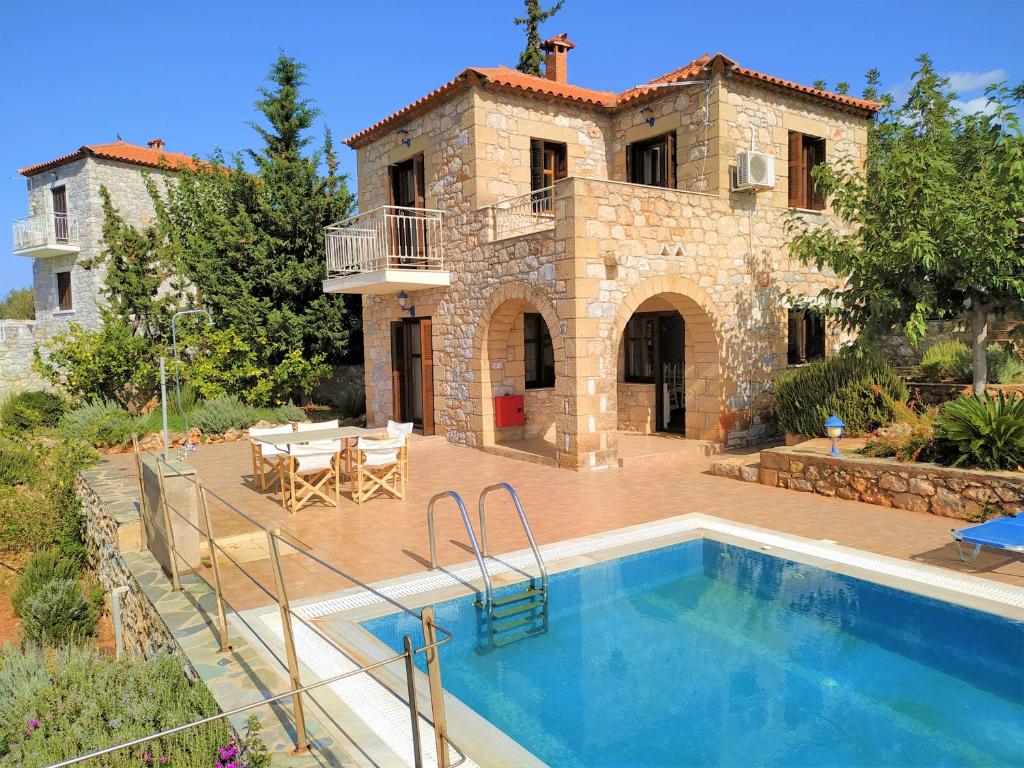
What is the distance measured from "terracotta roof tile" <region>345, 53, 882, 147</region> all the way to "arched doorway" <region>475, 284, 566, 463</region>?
369 cm

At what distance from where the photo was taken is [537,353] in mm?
13906

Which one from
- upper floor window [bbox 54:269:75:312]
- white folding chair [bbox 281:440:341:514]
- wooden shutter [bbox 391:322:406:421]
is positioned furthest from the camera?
upper floor window [bbox 54:269:75:312]

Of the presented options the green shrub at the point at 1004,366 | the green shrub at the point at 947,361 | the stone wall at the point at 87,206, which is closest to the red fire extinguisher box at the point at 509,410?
the green shrub at the point at 947,361

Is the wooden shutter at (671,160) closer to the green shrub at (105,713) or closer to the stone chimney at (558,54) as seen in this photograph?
the stone chimney at (558,54)

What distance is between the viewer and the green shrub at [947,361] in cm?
1226

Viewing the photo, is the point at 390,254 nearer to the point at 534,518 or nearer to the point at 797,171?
the point at 534,518

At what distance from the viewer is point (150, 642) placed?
5.79m

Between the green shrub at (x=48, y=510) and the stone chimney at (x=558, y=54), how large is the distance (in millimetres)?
11206

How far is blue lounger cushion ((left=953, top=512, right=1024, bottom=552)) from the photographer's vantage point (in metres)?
5.46

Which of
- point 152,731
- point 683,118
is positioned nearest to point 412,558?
point 152,731

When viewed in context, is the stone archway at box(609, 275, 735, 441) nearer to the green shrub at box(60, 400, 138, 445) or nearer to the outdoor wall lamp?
the outdoor wall lamp

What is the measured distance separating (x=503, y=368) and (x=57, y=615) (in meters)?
7.60

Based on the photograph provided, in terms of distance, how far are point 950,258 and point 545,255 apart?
18.0 ft

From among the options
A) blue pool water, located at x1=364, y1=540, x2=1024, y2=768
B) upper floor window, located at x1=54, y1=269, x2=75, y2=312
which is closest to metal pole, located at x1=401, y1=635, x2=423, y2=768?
blue pool water, located at x1=364, y1=540, x2=1024, y2=768
